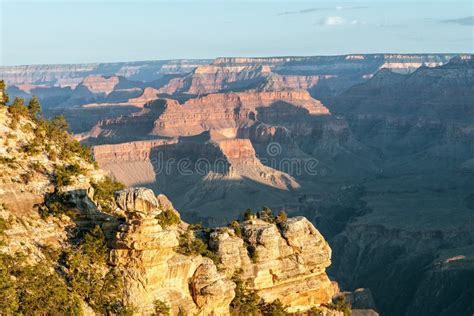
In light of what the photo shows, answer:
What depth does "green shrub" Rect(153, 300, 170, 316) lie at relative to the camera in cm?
3597

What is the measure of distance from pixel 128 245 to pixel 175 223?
8.60 metres

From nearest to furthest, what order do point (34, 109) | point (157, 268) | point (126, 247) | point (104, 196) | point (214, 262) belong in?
point (126, 247)
point (157, 268)
point (214, 262)
point (104, 196)
point (34, 109)

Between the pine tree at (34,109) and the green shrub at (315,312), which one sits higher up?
the pine tree at (34,109)

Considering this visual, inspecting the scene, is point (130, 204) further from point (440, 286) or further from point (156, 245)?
point (440, 286)

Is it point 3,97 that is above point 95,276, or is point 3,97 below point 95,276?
above

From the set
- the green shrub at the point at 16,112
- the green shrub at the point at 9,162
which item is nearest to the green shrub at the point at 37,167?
the green shrub at the point at 9,162

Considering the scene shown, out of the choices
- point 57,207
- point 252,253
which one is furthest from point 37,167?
point 252,253

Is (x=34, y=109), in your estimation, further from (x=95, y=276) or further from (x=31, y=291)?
(x=31, y=291)

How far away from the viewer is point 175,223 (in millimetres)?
44188

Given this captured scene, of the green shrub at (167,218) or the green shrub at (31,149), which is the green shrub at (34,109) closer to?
the green shrub at (31,149)

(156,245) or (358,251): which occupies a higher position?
(156,245)

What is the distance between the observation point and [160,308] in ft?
119

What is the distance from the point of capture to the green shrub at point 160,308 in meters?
36.0

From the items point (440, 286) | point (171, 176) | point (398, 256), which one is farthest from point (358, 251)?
point (171, 176)
